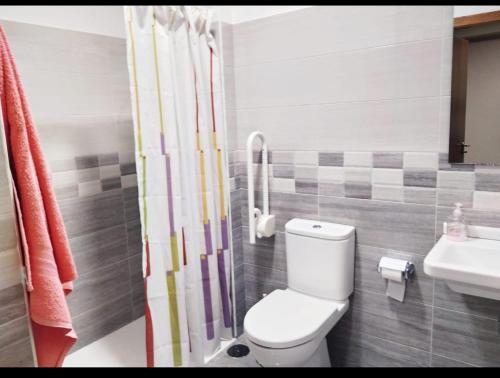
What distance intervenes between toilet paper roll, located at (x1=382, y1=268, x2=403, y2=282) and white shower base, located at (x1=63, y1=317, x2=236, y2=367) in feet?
3.37

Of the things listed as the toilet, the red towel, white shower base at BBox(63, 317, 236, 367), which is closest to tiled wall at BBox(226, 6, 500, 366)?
the toilet

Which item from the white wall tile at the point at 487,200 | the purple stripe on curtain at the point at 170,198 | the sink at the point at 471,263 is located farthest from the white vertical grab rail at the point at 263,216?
the white wall tile at the point at 487,200

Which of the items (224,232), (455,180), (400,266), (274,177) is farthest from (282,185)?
(455,180)

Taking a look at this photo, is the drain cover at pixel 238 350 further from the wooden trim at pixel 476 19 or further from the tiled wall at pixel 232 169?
the wooden trim at pixel 476 19

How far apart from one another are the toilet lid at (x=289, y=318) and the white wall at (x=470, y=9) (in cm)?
137

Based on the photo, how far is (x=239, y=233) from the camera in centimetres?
226

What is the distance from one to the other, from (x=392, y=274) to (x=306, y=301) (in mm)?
430

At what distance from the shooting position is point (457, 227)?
1563 mm

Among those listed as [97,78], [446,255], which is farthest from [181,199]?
[446,255]

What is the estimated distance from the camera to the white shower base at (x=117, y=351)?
1.91m

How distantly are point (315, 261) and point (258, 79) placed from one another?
1038 millimetres

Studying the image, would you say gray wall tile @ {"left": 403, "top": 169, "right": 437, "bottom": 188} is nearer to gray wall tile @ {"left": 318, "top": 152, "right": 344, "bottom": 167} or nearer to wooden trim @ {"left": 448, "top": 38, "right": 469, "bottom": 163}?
wooden trim @ {"left": 448, "top": 38, "right": 469, "bottom": 163}

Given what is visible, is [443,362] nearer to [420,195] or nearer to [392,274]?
[392,274]

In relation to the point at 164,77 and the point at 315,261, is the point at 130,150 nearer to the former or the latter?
the point at 164,77
